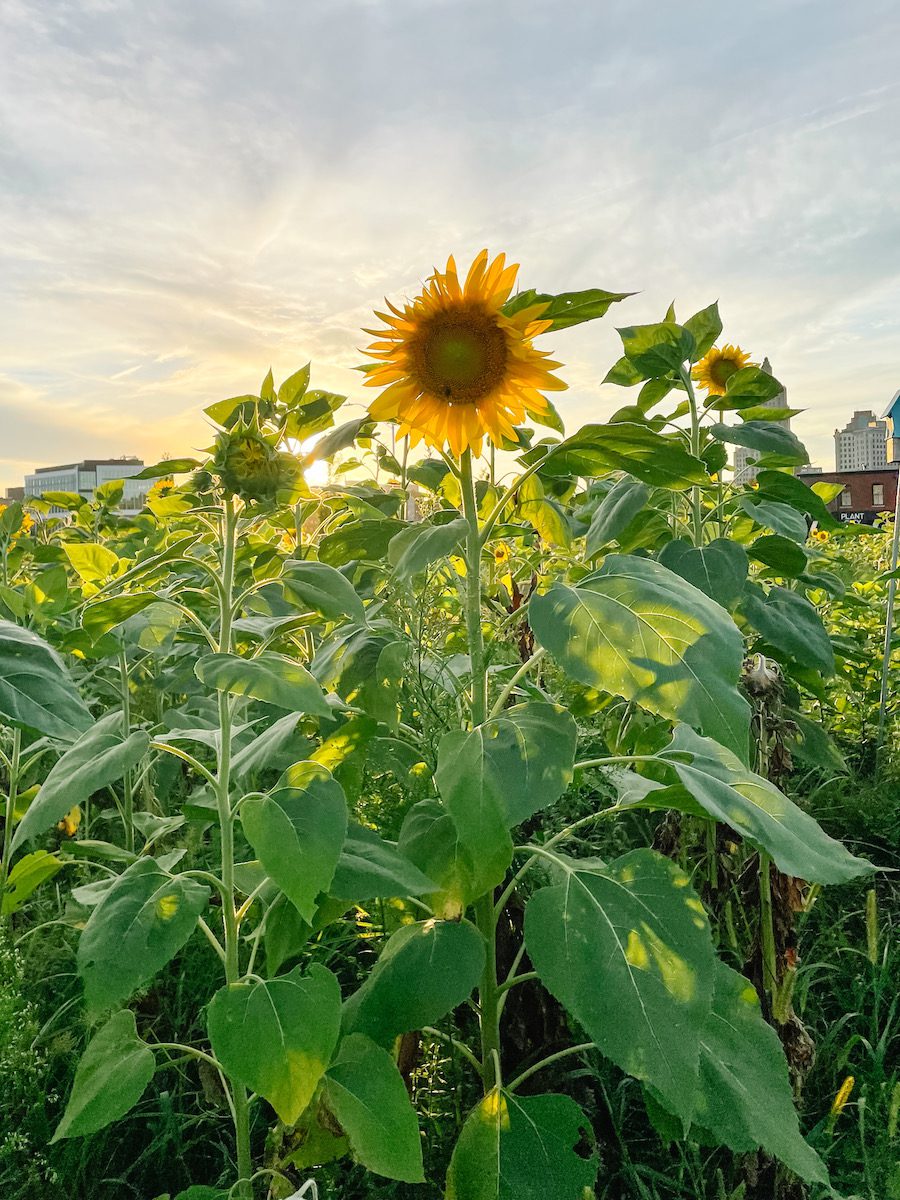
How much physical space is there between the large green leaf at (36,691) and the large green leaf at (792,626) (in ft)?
4.47

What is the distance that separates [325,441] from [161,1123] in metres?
1.27

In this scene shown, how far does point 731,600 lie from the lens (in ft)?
5.92

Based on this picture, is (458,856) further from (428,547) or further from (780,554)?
(780,554)

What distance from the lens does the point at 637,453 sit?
1.40m

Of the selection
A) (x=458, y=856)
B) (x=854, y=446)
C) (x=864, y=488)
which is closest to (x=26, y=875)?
(x=458, y=856)

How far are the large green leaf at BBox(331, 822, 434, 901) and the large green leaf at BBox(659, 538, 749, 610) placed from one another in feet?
2.87

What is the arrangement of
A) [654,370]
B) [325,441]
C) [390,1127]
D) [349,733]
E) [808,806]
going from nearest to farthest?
1. [390,1127]
2. [349,733]
3. [325,441]
4. [654,370]
5. [808,806]

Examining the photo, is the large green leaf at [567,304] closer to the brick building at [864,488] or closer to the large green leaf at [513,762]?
the large green leaf at [513,762]

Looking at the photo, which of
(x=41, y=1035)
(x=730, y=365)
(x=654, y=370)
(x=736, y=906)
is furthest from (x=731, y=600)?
(x=41, y=1035)

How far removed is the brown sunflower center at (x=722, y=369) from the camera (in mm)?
2871

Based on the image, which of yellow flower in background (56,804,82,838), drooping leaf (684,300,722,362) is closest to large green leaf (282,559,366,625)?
drooping leaf (684,300,722,362)

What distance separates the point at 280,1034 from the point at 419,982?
20cm

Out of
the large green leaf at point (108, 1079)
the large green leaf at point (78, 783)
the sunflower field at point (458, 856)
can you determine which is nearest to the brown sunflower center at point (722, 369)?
the sunflower field at point (458, 856)

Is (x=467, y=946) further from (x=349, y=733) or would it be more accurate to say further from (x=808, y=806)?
(x=808, y=806)
